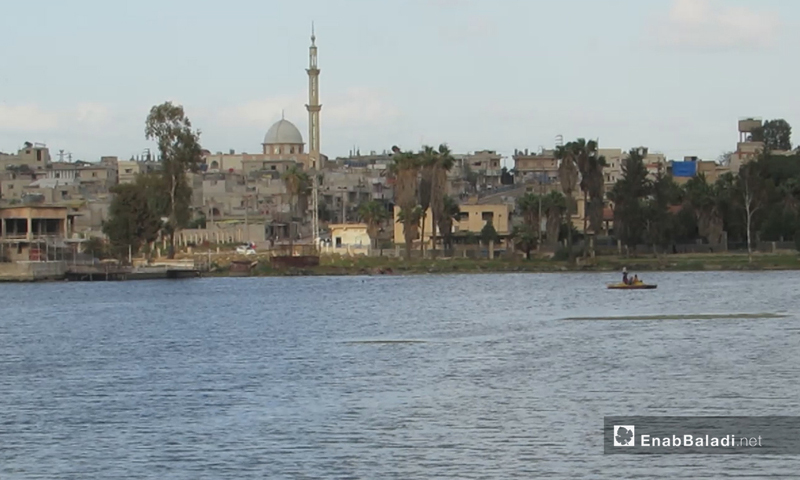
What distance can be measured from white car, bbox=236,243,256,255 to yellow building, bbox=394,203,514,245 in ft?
51.0

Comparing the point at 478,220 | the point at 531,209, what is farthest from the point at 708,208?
the point at 478,220

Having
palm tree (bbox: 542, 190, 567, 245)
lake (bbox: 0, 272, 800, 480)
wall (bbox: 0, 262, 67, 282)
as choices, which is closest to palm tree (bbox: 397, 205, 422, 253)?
palm tree (bbox: 542, 190, 567, 245)

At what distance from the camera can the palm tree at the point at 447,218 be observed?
14650 centimetres

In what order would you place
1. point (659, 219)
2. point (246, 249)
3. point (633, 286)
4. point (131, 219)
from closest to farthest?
point (633, 286)
point (659, 219)
point (131, 219)
point (246, 249)

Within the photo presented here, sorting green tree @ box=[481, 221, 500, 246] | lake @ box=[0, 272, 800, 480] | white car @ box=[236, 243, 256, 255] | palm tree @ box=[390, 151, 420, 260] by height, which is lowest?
lake @ box=[0, 272, 800, 480]

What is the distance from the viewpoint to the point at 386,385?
47500 mm

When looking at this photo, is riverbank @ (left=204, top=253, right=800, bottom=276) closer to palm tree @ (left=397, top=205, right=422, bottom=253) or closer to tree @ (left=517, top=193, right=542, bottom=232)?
palm tree @ (left=397, top=205, right=422, bottom=253)

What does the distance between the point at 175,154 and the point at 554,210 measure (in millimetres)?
37950

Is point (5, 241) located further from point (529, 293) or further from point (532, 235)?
point (529, 293)

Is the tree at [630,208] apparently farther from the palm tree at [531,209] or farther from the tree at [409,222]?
the tree at [409,222]

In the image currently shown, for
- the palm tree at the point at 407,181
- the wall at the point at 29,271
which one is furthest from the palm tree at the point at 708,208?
the wall at the point at 29,271

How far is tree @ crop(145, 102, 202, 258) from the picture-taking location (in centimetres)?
14838

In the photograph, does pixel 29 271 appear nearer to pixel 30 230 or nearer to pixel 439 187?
pixel 30 230

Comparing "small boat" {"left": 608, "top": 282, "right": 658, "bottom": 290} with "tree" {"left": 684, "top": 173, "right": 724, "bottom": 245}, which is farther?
"tree" {"left": 684, "top": 173, "right": 724, "bottom": 245}
